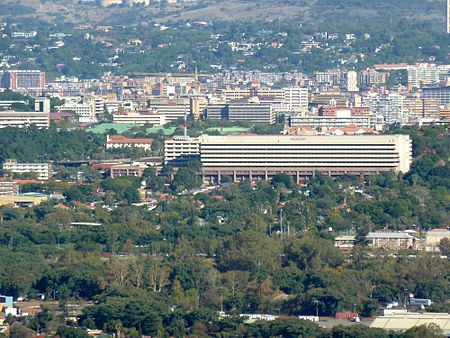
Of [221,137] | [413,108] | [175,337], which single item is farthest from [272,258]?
[413,108]

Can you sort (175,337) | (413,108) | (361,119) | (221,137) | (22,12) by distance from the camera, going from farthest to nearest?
(22,12)
(413,108)
(361,119)
(221,137)
(175,337)

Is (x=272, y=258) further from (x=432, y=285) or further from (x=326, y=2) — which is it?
(x=326, y=2)

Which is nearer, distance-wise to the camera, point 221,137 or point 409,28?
point 221,137

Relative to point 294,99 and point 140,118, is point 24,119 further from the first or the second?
point 294,99

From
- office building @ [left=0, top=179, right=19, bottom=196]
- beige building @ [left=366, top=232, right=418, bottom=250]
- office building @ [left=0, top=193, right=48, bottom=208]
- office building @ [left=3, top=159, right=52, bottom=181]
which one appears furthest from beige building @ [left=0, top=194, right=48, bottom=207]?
beige building @ [left=366, top=232, right=418, bottom=250]

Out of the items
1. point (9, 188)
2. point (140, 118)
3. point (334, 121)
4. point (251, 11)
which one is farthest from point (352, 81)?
point (9, 188)
